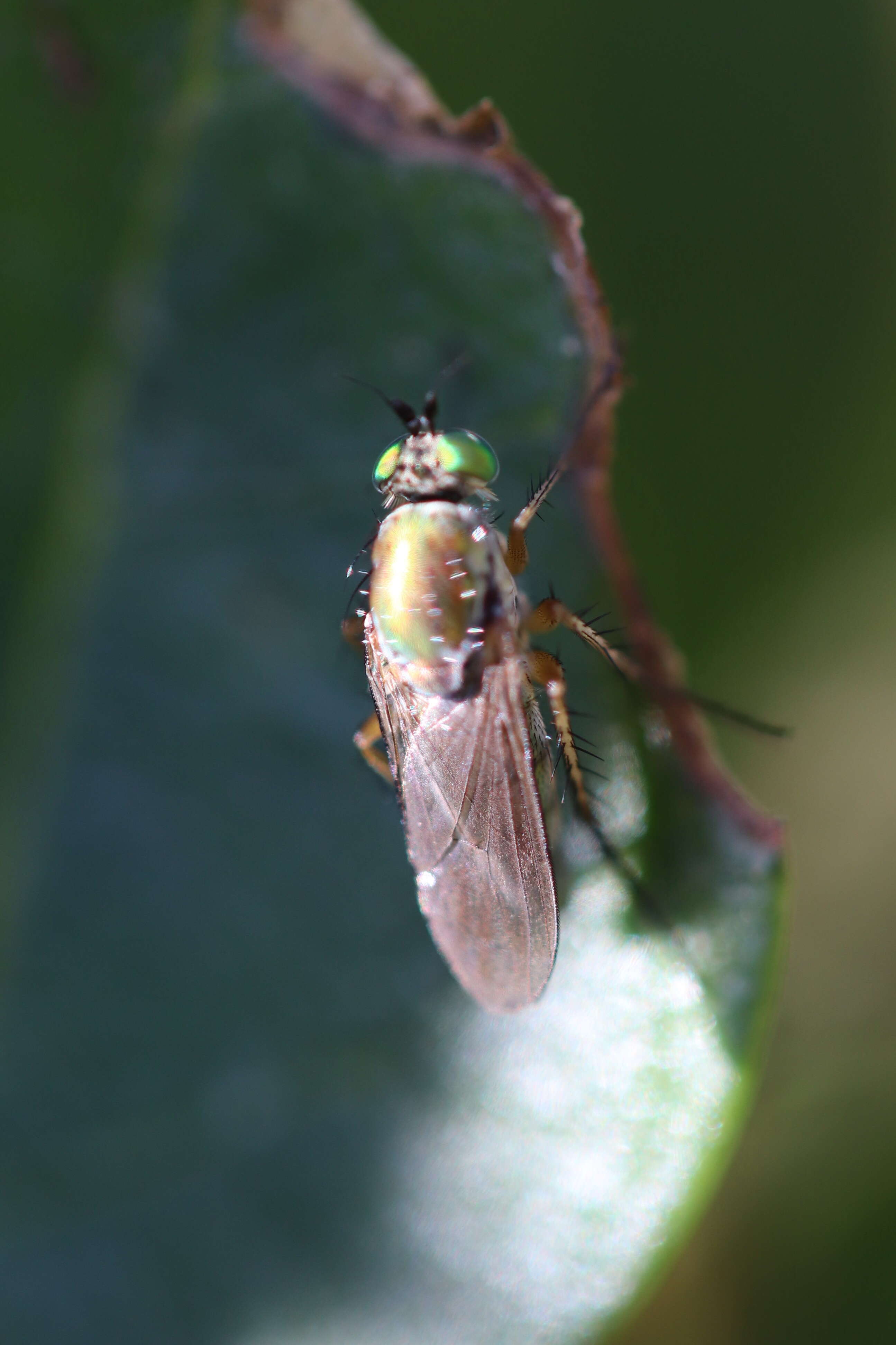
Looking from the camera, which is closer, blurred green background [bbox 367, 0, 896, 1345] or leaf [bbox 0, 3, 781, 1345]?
leaf [bbox 0, 3, 781, 1345]

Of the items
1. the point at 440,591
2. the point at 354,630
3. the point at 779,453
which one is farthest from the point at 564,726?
the point at 779,453

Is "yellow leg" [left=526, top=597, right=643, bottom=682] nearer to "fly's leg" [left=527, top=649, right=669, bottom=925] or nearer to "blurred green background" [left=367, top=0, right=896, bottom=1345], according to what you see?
"fly's leg" [left=527, top=649, right=669, bottom=925]

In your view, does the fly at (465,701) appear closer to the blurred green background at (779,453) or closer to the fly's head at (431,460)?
the fly's head at (431,460)

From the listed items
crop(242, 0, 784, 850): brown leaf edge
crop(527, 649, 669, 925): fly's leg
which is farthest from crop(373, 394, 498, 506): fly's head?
crop(527, 649, 669, 925): fly's leg

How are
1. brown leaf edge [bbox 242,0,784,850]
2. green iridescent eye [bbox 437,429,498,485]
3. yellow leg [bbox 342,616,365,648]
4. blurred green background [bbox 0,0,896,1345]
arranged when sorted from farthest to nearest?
blurred green background [bbox 0,0,896,1345] → yellow leg [bbox 342,616,365,648] → green iridescent eye [bbox 437,429,498,485] → brown leaf edge [bbox 242,0,784,850]

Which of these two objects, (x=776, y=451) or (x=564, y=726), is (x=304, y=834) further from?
(x=776, y=451)

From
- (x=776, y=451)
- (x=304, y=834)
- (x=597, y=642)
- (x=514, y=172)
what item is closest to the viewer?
(x=514, y=172)

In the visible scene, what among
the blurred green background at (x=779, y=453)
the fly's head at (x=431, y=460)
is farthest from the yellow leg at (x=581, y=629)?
the blurred green background at (x=779, y=453)
